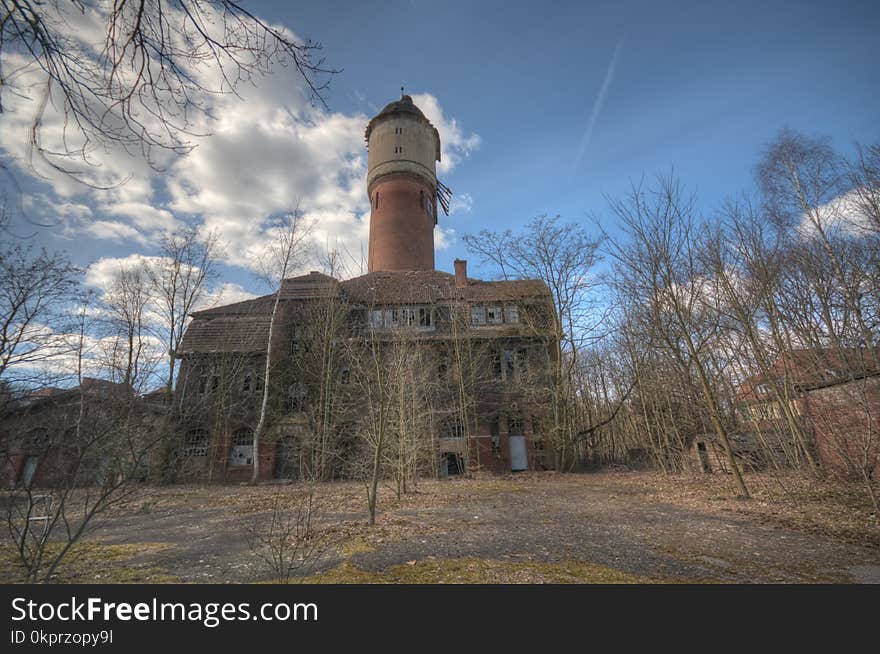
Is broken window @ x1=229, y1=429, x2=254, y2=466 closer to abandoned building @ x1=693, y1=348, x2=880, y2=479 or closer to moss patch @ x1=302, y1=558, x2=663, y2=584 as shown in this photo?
moss patch @ x1=302, y1=558, x2=663, y2=584

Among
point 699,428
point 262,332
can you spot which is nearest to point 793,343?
point 699,428

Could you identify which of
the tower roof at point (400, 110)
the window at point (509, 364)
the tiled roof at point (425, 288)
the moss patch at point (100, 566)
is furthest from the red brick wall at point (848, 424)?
the tower roof at point (400, 110)

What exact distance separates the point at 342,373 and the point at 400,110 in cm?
2512

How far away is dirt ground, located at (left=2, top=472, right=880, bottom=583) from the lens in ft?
17.0

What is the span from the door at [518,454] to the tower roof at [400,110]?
96.1ft

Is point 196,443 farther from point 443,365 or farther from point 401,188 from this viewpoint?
point 401,188

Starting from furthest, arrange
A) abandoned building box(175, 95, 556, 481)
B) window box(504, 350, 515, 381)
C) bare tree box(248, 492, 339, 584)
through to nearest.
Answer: window box(504, 350, 515, 381) < abandoned building box(175, 95, 556, 481) < bare tree box(248, 492, 339, 584)

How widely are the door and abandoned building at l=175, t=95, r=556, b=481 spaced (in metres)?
0.06

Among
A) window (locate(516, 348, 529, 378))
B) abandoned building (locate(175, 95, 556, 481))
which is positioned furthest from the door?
window (locate(516, 348, 529, 378))

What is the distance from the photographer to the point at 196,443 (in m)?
22.7

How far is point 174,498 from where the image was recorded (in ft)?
52.1

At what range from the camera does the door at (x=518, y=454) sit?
22500mm

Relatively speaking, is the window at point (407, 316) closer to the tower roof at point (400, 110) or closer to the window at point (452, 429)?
the window at point (452, 429)
